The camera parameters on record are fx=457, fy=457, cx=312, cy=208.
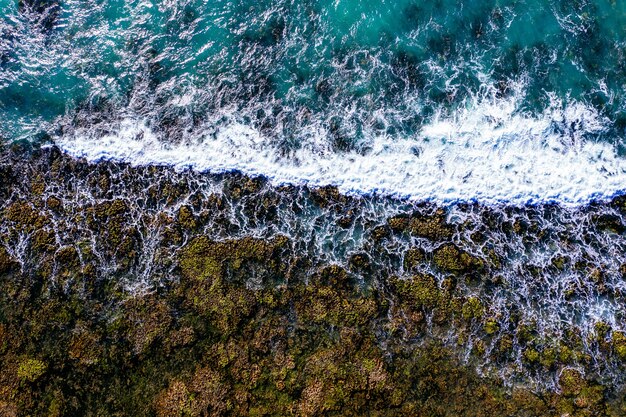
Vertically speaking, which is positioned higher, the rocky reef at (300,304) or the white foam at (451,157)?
the white foam at (451,157)

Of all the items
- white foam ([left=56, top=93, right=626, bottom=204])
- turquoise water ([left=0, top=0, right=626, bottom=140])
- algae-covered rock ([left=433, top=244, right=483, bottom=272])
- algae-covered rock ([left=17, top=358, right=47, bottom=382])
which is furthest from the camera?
turquoise water ([left=0, top=0, right=626, bottom=140])

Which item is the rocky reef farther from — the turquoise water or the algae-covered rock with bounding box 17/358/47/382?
the turquoise water

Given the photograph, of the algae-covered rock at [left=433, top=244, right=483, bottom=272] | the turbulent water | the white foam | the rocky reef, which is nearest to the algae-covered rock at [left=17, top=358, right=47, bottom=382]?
the rocky reef

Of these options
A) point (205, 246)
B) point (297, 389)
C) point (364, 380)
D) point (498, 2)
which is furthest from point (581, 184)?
point (205, 246)

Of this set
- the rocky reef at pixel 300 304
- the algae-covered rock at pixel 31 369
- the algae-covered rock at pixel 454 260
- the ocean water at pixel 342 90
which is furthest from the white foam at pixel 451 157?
the algae-covered rock at pixel 31 369

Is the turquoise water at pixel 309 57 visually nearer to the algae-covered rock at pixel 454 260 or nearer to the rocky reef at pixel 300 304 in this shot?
the rocky reef at pixel 300 304

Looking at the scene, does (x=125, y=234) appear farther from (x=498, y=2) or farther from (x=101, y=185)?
(x=498, y=2)

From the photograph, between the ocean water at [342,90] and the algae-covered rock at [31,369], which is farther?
the ocean water at [342,90]
